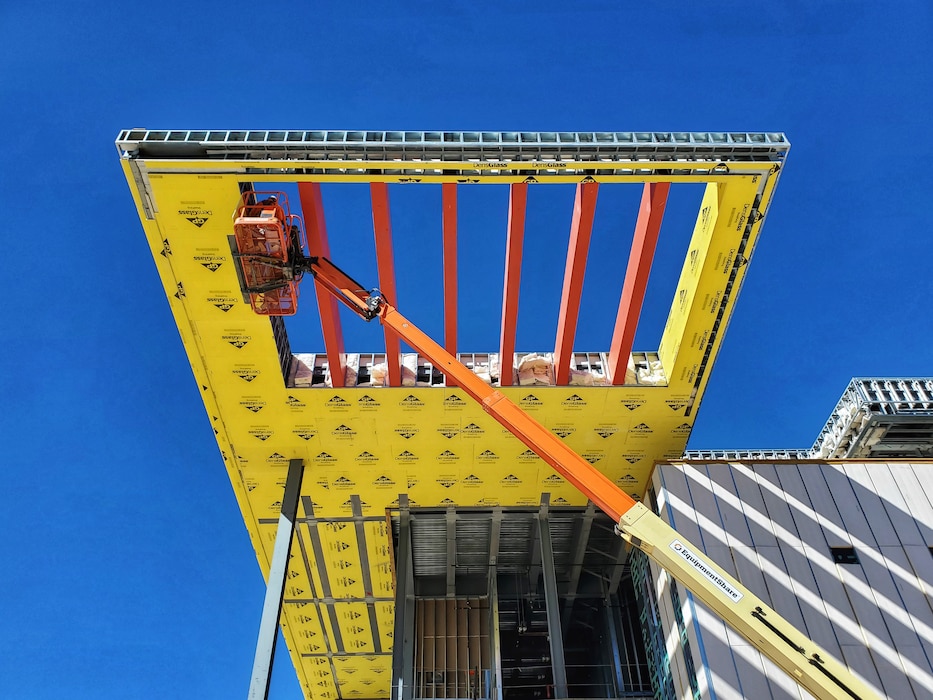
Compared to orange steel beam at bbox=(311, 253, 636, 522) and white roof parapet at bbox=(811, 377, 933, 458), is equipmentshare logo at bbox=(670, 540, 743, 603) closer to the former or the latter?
orange steel beam at bbox=(311, 253, 636, 522)

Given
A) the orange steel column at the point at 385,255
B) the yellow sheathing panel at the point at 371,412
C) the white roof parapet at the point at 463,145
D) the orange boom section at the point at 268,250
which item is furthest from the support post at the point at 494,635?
the white roof parapet at the point at 463,145

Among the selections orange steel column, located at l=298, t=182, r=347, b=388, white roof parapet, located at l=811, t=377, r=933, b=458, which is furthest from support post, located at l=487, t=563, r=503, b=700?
white roof parapet, located at l=811, t=377, r=933, b=458

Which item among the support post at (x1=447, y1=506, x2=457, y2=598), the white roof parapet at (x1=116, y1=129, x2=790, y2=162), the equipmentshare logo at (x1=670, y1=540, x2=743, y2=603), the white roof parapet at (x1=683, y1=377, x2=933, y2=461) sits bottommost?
the equipmentshare logo at (x1=670, y1=540, x2=743, y2=603)

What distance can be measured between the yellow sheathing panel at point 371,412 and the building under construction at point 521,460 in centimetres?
8

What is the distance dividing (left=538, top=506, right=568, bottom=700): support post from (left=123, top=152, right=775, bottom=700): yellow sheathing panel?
101 centimetres

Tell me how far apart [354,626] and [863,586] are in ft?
62.1

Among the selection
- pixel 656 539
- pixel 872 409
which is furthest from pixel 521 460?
pixel 872 409

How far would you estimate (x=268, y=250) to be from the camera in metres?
16.7

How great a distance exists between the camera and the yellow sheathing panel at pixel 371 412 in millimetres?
16828

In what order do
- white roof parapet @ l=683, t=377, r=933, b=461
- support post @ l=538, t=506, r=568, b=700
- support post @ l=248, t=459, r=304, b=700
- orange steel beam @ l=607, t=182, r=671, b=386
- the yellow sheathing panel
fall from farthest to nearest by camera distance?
white roof parapet @ l=683, t=377, r=933, b=461 < support post @ l=538, t=506, r=568, b=700 < support post @ l=248, t=459, r=304, b=700 < orange steel beam @ l=607, t=182, r=671, b=386 < the yellow sheathing panel

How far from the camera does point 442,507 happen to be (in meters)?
24.0

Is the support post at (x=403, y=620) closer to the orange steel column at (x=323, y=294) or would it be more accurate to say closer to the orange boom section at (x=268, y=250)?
the orange steel column at (x=323, y=294)

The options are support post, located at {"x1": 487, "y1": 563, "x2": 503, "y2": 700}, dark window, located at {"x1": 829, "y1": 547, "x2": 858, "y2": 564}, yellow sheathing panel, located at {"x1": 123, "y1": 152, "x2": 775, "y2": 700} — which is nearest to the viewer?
yellow sheathing panel, located at {"x1": 123, "y1": 152, "x2": 775, "y2": 700}

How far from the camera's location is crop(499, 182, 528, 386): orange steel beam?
17094 mm
